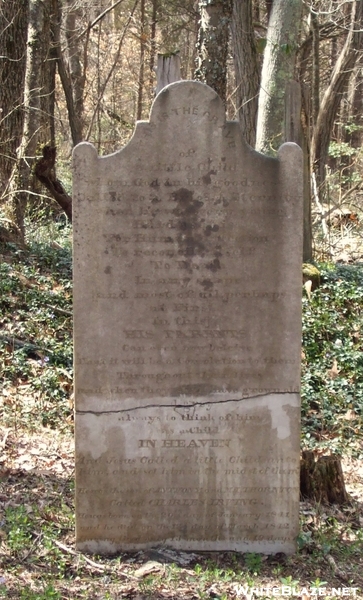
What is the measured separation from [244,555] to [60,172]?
14.1 metres

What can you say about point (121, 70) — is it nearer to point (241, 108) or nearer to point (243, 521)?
point (241, 108)

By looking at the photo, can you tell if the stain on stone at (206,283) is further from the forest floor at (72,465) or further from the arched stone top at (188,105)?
the forest floor at (72,465)

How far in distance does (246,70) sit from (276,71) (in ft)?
5.57

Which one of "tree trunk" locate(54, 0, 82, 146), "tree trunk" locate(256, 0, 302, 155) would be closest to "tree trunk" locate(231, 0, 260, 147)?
"tree trunk" locate(256, 0, 302, 155)

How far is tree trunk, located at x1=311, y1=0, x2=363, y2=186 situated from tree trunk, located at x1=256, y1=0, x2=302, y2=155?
4.82 m

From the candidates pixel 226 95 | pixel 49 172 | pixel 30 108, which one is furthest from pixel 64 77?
pixel 49 172

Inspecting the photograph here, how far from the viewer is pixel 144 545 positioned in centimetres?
423

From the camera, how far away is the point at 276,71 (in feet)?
31.1

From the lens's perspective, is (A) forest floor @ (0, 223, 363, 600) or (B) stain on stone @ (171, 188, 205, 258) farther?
(B) stain on stone @ (171, 188, 205, 258)

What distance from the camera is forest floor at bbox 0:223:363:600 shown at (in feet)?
12.5

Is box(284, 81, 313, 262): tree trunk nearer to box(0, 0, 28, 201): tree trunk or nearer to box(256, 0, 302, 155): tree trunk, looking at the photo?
box(256, 0, 302, 155): tree trunk

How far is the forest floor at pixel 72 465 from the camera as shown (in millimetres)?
3818

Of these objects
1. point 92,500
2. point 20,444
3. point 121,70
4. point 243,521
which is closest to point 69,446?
point 20,444

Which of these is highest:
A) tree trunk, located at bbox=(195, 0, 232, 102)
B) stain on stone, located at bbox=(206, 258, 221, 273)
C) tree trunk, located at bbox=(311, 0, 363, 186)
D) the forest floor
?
tree trunk, located at bbox=(311, 0, 363, 186)
